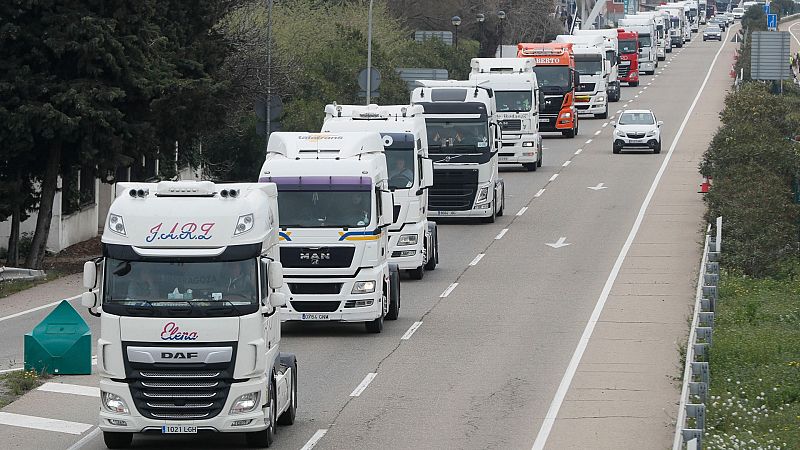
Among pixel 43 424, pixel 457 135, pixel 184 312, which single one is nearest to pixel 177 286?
pixel 184 312

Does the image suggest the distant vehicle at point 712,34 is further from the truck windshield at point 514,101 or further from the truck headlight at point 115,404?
the truck headlight at point 115,404

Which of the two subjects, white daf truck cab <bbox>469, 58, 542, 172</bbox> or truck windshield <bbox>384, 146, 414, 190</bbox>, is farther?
white daf truck cab <bbox>469, 58, 542, 172</bbox>

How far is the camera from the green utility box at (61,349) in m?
22.5

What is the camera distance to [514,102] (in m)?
52.8

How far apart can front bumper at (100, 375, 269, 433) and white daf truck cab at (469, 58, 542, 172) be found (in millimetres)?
35715

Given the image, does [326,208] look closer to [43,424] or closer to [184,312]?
[43,424]

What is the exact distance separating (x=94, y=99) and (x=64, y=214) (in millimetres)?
7675

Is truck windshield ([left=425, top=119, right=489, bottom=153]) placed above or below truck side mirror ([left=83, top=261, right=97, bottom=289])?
below

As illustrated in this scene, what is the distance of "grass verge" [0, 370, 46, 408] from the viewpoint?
20903mm

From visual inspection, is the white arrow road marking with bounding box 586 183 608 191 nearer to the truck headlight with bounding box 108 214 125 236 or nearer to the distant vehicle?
the truck headlight with bounding box 108 214 125 236

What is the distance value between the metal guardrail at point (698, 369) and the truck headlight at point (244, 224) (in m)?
4.92

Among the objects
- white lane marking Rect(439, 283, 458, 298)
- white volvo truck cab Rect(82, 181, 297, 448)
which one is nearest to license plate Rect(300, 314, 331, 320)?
white lane marking Rect(439, 283, 458, 298)

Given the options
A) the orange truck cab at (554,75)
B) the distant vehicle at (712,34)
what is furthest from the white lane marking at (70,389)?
the distant vehicle at (712,34)

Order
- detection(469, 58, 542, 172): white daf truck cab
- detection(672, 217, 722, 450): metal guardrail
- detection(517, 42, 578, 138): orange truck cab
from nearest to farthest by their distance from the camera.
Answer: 1. detection(672, 217, 722, 450): metal guardrail
2. detection(469, 58, 542, 172): white daf truck cab
3. detection(517, 42, 578, 138): orange truck cab
